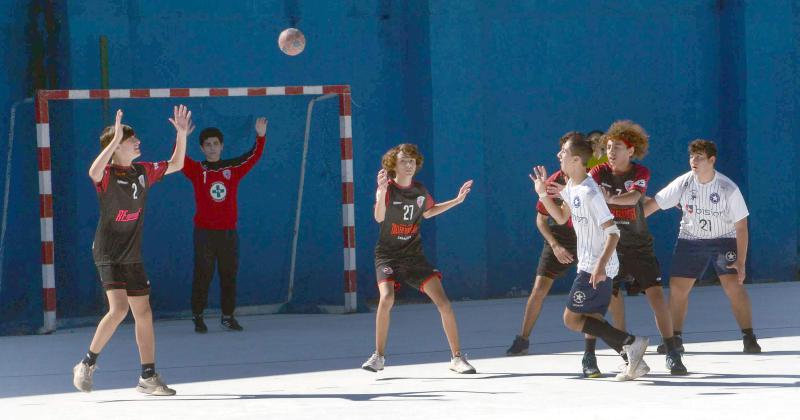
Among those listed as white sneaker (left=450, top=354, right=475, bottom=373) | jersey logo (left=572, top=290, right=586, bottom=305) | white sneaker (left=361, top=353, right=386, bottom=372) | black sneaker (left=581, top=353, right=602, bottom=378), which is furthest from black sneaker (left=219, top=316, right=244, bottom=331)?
jersey logo (left=572, top=290, right=586, bottom=305)

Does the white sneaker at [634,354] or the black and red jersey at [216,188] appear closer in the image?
the white sneaker at [634,354]

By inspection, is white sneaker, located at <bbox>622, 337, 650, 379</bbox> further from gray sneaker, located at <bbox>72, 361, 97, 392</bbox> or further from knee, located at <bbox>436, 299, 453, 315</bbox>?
gray sneaker, located at <bbox>72, 361, 97, 392</bbox>

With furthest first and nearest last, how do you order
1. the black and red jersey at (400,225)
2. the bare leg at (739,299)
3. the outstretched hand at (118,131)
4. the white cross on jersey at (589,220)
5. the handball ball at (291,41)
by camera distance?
1. the handball ball at (291,41)
2. the bare leg at (739,299)
3. the black and red jersey at (400,225)
4. the white cross on jersey at (589,220)
5. the outstretched hand at (118,131)

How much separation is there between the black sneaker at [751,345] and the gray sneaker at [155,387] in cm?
419

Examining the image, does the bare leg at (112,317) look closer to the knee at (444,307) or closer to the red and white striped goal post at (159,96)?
the knee at (444,307)

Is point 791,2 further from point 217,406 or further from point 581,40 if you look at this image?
point 217,406

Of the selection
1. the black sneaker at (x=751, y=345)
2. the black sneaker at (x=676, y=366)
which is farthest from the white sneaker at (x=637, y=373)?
the black sneaker at (x=751, y=345)

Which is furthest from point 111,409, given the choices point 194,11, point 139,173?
point 194,11

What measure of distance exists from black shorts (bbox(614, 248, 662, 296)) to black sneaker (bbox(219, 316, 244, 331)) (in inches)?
151

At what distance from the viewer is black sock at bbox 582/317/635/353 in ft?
27.0

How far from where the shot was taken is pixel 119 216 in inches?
328

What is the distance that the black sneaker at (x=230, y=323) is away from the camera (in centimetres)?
1149

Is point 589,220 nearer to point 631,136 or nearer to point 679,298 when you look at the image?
point 631,136

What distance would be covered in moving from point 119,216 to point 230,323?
3.30 m
